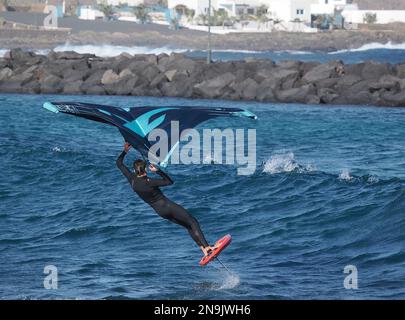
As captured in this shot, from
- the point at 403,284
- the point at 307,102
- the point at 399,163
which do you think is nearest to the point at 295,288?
the point at 403,284

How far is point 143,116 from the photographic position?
1333 centimetres

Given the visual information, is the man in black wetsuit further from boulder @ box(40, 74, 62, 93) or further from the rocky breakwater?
boulder @ box(40, 74, 62, 93)

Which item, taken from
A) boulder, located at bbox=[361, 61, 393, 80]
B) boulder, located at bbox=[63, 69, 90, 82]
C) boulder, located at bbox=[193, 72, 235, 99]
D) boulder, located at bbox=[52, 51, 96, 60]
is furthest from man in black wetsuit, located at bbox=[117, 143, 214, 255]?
boulder, located at bbox=[52, 51, 96, 60]

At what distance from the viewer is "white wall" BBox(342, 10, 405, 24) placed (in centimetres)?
15838

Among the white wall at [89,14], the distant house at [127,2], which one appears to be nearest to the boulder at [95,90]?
the white wall at [89,14]

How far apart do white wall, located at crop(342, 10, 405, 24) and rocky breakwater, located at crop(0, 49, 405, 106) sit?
109m

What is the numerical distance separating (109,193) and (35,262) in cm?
641

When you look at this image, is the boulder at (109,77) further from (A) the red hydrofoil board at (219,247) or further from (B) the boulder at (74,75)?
(A) the red hydrofoil board at (219,247)

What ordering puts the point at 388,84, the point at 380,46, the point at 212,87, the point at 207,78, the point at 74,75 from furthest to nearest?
the point at 380,46
the point at 74,75
the point at 207,78
the point at 212,87
the point at 388,84

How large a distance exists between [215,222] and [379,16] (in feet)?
489

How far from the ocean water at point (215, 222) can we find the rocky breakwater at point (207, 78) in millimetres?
10768

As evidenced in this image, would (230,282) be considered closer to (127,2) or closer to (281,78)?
(281,78)

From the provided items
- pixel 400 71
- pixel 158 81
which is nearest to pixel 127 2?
pixel 158 81

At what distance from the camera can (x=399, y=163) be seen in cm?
2577
